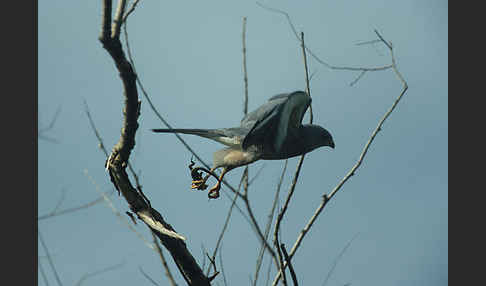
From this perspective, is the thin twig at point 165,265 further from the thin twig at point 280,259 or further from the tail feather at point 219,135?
the tail feather at point 219,135

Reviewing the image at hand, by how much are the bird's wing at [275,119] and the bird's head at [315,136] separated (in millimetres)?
167

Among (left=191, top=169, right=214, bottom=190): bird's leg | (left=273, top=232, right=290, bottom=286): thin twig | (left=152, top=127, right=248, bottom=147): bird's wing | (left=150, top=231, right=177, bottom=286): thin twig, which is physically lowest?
(left=273, top=232, right=290, bottom=286): thin twig

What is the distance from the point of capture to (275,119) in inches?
79.6

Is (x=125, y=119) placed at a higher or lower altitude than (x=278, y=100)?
higher

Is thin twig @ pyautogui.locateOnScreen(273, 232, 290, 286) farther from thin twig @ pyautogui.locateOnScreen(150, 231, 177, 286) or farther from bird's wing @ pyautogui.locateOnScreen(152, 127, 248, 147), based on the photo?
thin twig @ pyautogui.locateOnScreen(150, 231, 177, 286)

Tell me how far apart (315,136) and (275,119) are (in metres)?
0.35

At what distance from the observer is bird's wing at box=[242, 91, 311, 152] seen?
1995mm

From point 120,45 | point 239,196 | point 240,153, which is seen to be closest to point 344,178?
point 239,196

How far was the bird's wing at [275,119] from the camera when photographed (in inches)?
78.5

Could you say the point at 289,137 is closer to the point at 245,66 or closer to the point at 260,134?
the point at 260,134

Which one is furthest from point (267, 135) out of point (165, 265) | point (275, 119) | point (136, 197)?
point (165, 265)

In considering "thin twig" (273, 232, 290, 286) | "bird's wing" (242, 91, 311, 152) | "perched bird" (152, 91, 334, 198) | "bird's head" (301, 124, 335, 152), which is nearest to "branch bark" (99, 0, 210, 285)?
"perched bird" (152, 91, 334, 198)

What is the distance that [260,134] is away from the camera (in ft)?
6.64

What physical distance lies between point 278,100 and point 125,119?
69cm
